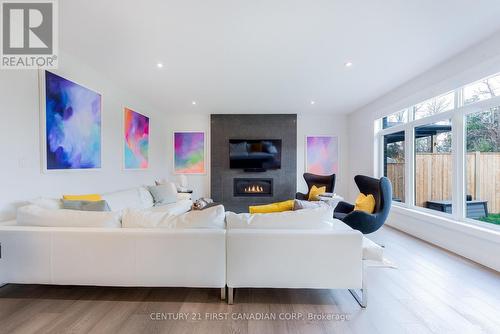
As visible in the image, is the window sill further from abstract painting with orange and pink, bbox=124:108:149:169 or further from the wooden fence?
abstract painting with orange and pink, bbox=124:108:149:169

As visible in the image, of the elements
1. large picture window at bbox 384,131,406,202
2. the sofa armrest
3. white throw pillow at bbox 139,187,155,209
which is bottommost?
the sofa armrest

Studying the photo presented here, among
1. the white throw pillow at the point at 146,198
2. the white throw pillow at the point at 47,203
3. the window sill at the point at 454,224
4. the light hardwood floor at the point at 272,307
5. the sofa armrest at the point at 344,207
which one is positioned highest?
the white throw pillow at the point at 47,203

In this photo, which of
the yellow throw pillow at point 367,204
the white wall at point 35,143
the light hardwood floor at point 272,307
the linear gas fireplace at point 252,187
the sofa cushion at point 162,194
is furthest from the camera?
the linear gas fireplace at point 252,187

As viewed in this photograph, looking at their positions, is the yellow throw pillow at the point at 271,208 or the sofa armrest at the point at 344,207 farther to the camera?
the sofa armrest at the point at 344,207

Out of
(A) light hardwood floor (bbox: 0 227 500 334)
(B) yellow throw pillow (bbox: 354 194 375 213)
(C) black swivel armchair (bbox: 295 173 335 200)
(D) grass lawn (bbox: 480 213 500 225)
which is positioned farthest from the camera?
(C) black swivel armchair (bbox: 295 173 335 200)

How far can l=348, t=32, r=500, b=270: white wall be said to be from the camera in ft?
8.32

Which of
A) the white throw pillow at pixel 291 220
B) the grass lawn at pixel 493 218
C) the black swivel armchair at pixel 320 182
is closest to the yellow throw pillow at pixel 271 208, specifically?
the white throw pillow at pixel 291 220

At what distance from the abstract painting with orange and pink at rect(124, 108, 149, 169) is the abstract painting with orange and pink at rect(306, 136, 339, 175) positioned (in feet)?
13.9

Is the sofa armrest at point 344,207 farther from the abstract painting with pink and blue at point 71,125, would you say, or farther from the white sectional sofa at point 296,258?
the abstract painting with pink and blue at point 71,125

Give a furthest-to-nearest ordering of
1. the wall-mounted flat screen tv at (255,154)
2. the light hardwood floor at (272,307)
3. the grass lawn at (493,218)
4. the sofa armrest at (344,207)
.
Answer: the wall-mounted flat screen tv at (255,154)
the sofa armrest at (344,207)
the grass lawn at (493,218)
the light hardwood floor at (272,307)

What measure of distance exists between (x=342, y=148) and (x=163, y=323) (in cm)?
604

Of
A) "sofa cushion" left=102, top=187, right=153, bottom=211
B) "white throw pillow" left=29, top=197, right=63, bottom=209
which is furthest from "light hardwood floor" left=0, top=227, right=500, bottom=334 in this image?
"sofa cushion" left=102, top=187, right=153, bottom=211

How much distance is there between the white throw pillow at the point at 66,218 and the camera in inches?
74.0

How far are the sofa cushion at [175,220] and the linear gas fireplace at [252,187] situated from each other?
174 inches
